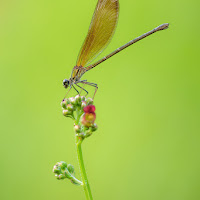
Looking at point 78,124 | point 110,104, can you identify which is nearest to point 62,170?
point 78,124

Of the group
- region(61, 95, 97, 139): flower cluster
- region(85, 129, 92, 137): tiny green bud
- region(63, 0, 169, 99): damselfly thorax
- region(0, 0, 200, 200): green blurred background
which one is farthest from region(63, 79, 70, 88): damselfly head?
region(0, 0, 200, 200): green blurred background

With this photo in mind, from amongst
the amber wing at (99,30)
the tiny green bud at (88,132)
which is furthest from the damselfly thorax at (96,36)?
the tiny green bud at (88,132)

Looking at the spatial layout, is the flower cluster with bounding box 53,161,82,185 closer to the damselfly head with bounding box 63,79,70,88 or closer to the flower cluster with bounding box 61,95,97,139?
the flower cluster with bounding box 61,95,97,139

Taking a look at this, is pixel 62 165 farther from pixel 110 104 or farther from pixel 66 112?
pixel 110 104

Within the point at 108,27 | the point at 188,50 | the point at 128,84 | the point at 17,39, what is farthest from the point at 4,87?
the point at 188,50

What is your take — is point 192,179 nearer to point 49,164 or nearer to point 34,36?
point 49,164

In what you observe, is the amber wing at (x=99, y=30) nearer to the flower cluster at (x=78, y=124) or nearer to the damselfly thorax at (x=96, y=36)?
the damselfly thorax at (x=96, y=36)

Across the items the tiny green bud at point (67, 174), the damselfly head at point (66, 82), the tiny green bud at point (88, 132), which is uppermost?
the damselfly head at point (66, 82)
